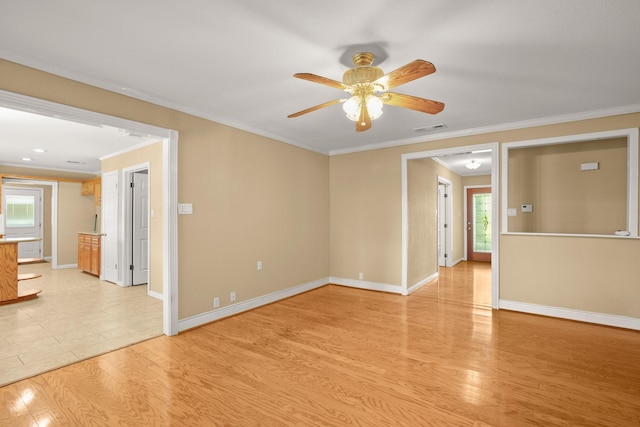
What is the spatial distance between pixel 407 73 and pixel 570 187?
3.70 m

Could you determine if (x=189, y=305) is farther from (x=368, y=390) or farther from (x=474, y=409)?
(x=474, y=409)

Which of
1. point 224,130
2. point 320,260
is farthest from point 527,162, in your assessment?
point 224,130

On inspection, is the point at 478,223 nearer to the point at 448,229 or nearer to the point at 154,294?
the point at 448,229

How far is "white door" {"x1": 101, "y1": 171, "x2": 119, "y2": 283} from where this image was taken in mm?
5762

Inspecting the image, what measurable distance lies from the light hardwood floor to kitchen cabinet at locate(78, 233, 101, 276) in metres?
4.42

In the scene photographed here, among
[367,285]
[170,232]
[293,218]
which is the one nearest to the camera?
[170,232]

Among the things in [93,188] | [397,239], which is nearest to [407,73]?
[397,239]

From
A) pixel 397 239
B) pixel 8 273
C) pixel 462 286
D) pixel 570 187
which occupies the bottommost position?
pixel 462 286

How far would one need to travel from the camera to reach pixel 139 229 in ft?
18.6

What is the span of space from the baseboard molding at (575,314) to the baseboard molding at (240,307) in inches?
117

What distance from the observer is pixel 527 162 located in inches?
177

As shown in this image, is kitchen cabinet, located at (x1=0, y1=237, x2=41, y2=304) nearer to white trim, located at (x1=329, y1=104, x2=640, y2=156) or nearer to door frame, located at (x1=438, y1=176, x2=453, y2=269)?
white trim, located at (x1=329, y1=104, x2=640, y2=156)

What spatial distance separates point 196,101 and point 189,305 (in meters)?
2.31

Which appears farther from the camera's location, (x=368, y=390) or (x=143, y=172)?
(x=143, y=172)
